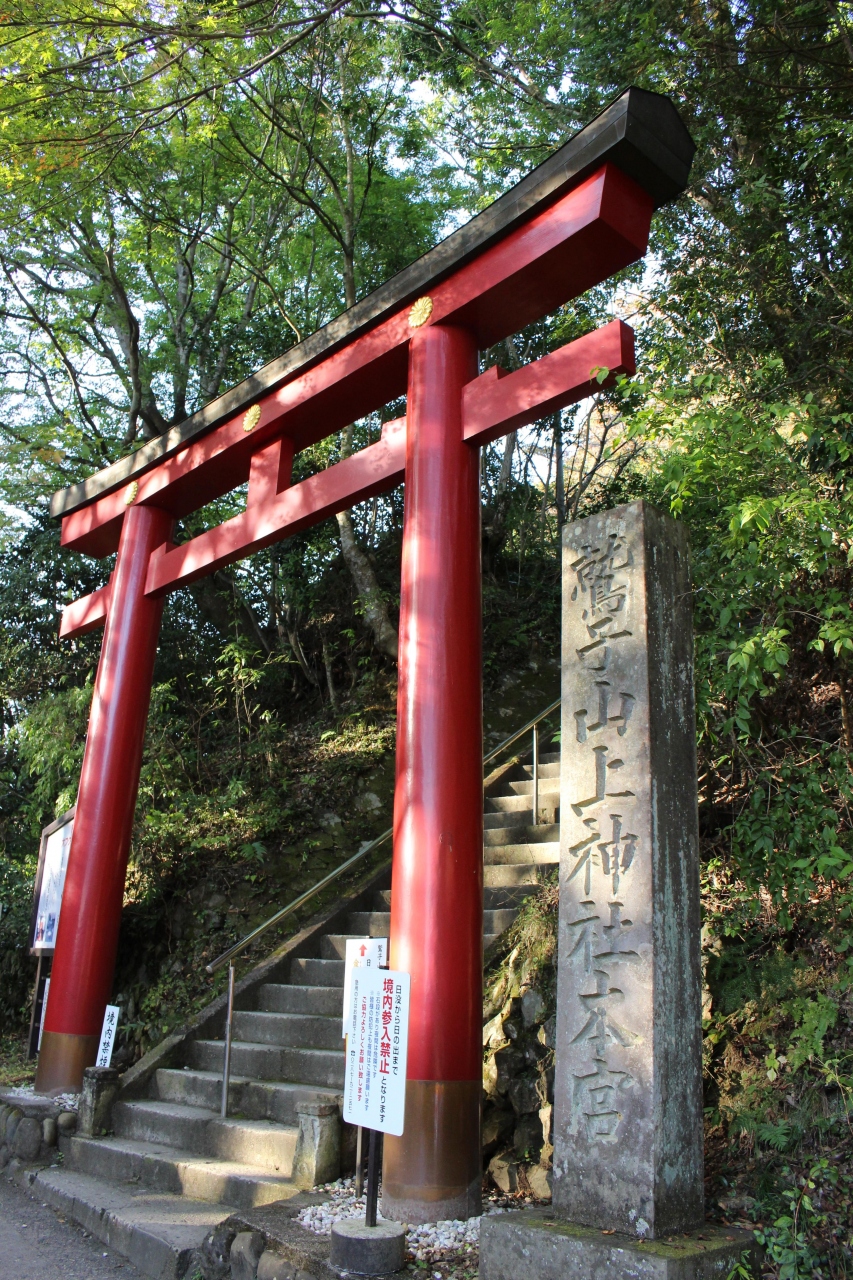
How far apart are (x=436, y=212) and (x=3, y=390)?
6873 millimetres

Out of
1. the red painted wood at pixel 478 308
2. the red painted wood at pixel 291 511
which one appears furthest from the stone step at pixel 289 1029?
the red painted wood at pixel 478 308

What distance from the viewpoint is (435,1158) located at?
4.00 metres

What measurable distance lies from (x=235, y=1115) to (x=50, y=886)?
3.38 m

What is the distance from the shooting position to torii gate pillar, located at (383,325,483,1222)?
405cm

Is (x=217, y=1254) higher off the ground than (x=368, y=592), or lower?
lower

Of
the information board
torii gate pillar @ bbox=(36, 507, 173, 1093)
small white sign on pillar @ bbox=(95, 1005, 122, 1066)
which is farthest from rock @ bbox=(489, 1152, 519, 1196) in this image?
the information board

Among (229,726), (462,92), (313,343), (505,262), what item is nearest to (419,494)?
(505,262)

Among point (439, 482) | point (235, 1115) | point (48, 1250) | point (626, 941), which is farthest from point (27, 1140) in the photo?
point (439, 482)

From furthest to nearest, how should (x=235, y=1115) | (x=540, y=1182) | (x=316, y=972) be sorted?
(x=316, y=972), (x=235, y=1115), (x=540, y=1182)

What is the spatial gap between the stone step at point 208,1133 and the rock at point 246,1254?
2.90 ft

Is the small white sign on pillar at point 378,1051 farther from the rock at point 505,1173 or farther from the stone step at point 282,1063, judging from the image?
the stone step at point 282,1063

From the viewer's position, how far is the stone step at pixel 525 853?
6.13 meters

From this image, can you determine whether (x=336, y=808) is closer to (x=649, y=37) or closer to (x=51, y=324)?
(x=649, y=37)

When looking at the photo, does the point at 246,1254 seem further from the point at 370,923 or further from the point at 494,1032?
the point at 370,923
